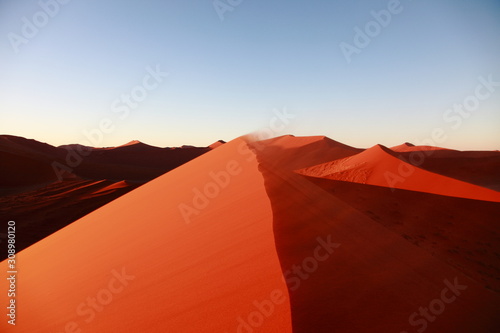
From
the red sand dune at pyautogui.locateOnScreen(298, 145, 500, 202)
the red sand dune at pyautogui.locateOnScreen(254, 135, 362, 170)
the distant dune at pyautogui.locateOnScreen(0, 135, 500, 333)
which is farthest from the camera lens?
the red sand dune at pyautogui.locateOnScreen(254, 135, 362, 170)

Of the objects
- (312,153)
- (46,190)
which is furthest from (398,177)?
(46,190)

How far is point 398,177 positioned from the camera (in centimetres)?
1230

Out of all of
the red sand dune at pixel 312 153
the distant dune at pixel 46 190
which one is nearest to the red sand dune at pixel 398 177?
the red sand dune at pixel 312 153

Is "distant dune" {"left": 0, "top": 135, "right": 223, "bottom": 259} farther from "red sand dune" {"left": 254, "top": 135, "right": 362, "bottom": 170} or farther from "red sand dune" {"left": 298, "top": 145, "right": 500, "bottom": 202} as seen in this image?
"red sand dune" {"left": 298, "top": 145, "right": 500, "bottom": 202}

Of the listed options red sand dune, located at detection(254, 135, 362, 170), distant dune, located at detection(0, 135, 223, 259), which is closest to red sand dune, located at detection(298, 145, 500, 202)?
red sand dune, located at detection(254, 135, 362, 170)

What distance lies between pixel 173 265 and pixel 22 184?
82.8 ft

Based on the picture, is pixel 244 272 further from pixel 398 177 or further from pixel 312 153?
pixel 312 153

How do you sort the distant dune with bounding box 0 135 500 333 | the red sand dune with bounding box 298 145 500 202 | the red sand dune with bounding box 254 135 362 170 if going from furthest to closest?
1. the red sand dune with bounding box 254 135 362 170
2. the red sand dune with bounding box 298 145 500 202
3. the distant dune with bounding box 0 135 500 333

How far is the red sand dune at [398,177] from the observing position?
10665 millimetres

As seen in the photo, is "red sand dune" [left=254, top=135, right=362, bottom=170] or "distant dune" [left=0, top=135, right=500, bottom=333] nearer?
"distant dune" [left=0, top=135, right=500, bottom=333]

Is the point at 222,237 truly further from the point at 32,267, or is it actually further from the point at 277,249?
the point at 32,267

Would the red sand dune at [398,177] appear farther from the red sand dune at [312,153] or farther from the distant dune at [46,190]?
the distant dune at [46,190]

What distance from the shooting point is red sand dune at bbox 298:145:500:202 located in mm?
10665

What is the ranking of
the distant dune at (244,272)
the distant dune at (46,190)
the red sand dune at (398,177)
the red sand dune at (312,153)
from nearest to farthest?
the distant dune at (244,272) → the red sand dune at (398,177) → the distant dune at (46,190) → the red sand dune at (312,153)
